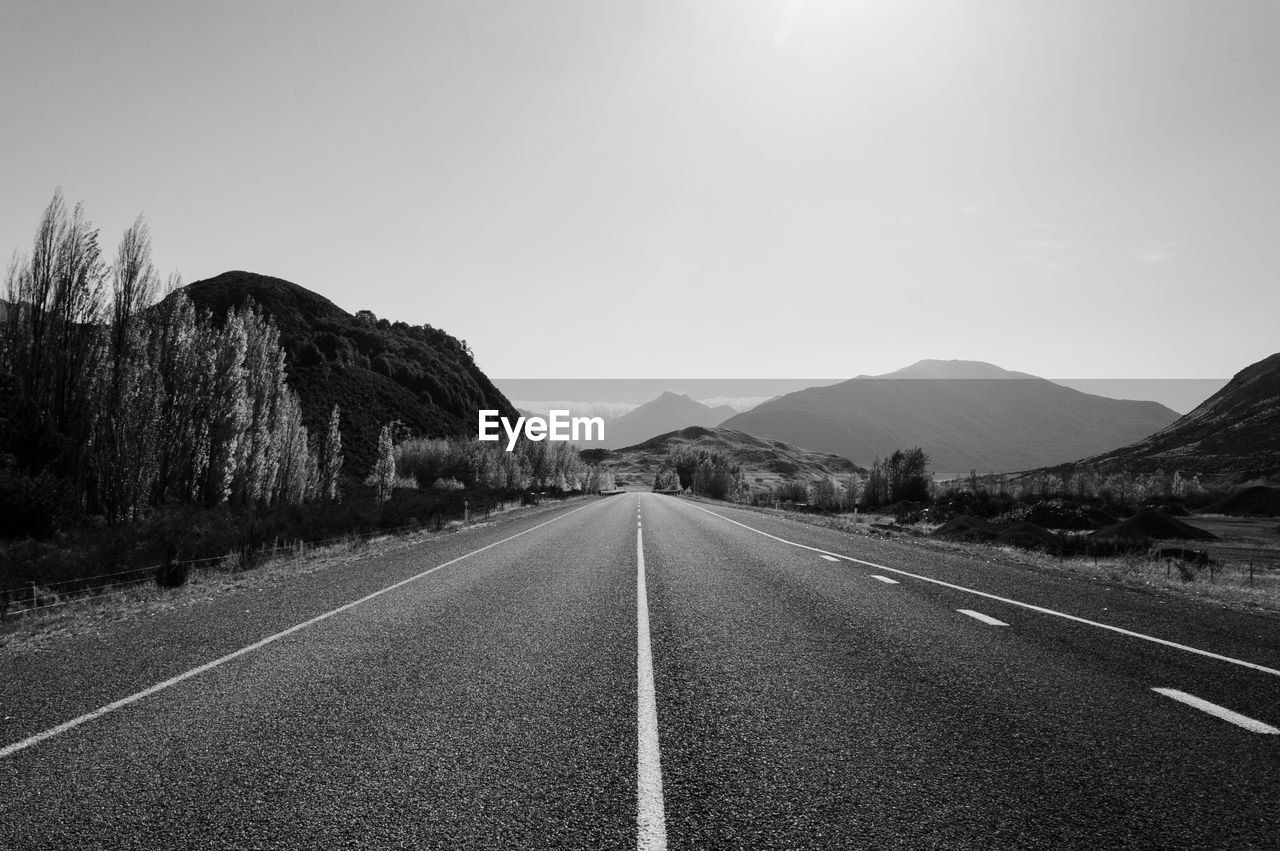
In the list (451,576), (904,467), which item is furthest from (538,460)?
(451,576)

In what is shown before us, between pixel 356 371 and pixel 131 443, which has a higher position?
pixel 356 371

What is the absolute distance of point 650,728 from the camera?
194 inches

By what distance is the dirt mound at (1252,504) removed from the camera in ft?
228

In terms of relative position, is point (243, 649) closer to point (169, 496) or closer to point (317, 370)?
point (169, 496)

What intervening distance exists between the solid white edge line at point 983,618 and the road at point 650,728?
0.20ft

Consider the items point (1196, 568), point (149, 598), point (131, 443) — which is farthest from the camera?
point (131, 443)

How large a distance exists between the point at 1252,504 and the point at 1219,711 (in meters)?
93.2

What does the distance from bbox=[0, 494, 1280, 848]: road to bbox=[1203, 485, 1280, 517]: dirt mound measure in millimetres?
85638

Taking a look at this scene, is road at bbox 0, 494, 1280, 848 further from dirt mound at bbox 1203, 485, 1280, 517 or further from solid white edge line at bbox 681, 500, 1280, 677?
dirt mound at bbox 1203, 485, 1280, 517

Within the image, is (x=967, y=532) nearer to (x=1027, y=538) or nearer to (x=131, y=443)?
(x=1027, y=538)

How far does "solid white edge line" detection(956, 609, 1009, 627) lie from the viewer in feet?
28.0

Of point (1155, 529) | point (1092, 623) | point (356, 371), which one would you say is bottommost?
point (1155, 529)

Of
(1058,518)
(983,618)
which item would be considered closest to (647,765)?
(983,618)

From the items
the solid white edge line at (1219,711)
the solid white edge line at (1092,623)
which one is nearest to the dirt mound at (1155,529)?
the solid white edge line at (1092,623)
